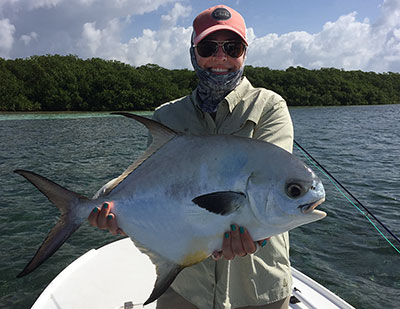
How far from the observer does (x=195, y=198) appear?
1.62m

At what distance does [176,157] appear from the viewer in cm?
177

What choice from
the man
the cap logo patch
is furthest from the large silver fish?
the cap logo patch

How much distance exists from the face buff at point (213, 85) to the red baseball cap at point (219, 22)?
0.18 m

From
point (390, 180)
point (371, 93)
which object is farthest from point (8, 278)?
point (371, 93)

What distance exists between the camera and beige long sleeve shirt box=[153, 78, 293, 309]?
6.73 feet

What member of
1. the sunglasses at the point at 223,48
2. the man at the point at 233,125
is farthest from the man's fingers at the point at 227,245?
the sunglasses at the point at 223,48

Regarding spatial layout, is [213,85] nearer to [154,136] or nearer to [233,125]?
[233,125]

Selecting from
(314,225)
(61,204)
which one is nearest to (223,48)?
(61,204)

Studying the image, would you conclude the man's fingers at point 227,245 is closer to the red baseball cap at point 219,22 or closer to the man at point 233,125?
the man at point 233,125

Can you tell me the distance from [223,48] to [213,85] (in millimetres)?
238

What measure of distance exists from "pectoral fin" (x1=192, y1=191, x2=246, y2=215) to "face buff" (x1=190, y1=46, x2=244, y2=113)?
82cm

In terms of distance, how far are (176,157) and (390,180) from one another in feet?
38.3

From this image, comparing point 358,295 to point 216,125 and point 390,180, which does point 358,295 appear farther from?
point 390,180

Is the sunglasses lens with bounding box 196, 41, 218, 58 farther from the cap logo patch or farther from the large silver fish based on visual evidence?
the large silver fish
